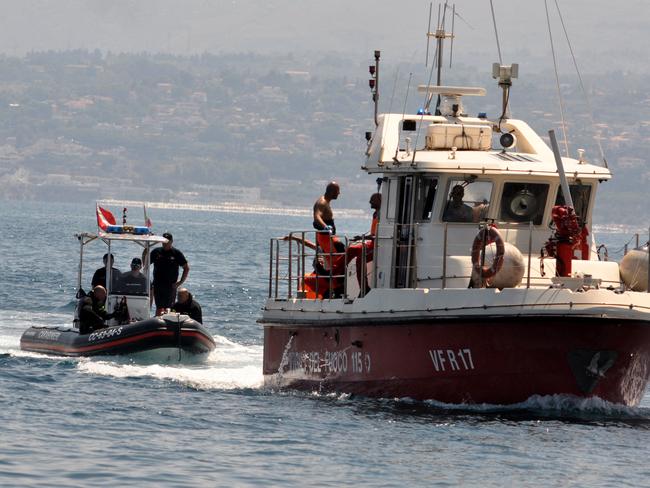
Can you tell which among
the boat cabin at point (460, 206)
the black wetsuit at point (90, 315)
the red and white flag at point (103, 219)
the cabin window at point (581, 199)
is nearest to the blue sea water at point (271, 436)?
the boat cabin at point (460, 206)

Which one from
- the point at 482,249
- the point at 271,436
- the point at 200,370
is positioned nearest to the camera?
the point at 271,436

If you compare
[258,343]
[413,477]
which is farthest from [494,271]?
[258,343]

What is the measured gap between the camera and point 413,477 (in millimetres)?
16312

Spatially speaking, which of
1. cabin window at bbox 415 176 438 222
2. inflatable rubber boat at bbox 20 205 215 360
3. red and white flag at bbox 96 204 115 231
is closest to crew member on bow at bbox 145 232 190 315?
inflatable rubber boat at bbox 20 205 215 360

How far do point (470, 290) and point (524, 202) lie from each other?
2.27 metres

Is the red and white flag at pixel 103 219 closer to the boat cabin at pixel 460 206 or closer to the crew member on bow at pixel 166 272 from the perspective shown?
the crew member on bow at pixel 166 272

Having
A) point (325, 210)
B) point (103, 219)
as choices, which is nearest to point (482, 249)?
point (325, 210)

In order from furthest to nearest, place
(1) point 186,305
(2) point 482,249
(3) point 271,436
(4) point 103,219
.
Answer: (4) point 103,219 < (1) point 186,305 < (2) point 482,249 < (3) point 271,436

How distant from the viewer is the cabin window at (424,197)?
20906mm

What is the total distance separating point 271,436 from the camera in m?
18.2

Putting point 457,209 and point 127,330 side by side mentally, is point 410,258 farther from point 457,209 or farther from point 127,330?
point 127,330

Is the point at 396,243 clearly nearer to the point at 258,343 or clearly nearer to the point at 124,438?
the point at 124,438

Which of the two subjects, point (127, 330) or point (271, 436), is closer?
point (271, 436)

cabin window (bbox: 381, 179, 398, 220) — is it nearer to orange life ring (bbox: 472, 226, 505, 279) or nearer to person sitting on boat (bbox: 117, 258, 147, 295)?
orange life ring (bbox: 472, 226, 505, 279)
